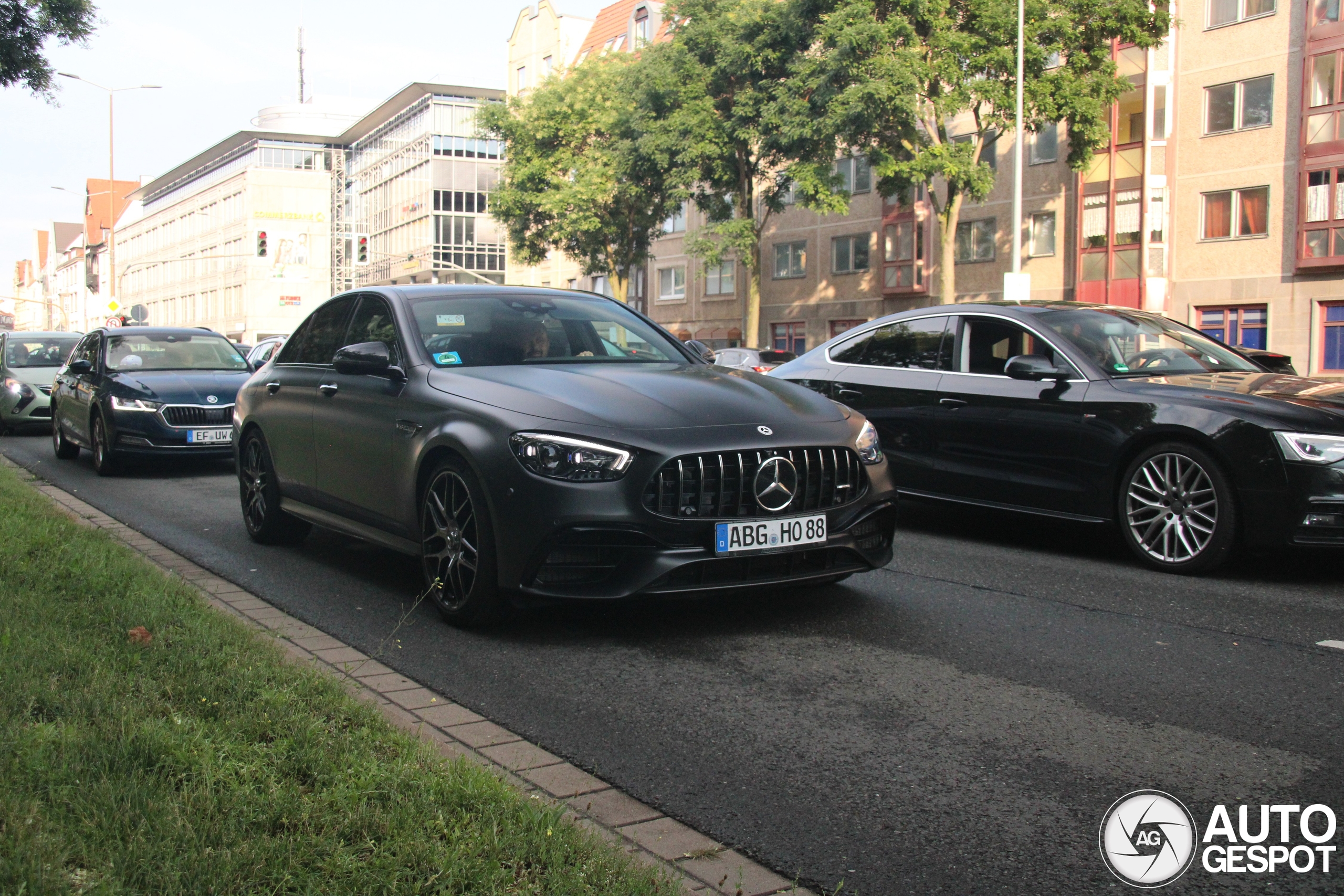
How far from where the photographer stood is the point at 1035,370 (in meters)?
7.54

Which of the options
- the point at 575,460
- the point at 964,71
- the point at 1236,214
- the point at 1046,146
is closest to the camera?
the point at 575,460

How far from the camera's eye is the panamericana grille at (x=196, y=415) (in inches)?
495

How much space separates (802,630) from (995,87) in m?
27.6

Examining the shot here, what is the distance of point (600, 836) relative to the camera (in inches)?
122

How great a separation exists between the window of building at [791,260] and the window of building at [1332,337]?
2076 centimetres

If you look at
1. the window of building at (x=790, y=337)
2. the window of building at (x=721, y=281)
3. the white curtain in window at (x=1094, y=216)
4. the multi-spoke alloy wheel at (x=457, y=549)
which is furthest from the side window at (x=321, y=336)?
the window of building at (x=721, y=281)

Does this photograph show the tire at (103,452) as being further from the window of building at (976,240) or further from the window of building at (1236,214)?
the window of building at (976,240)

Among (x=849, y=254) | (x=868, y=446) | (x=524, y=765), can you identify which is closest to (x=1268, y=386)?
(x=868, y=446)

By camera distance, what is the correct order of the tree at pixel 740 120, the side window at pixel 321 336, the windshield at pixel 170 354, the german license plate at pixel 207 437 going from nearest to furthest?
the side window at pixel 321 336 → the german license plate at pixel 207 437 → the windshield at pixel 170 354 → the tree at pixel 740 120

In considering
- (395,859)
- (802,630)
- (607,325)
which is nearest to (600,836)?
(395,859)

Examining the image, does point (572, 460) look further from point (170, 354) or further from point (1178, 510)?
point (170, 354)

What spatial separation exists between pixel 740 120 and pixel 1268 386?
31.9 meters

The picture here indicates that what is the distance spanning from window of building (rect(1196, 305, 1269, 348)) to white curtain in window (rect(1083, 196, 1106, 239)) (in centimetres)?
387

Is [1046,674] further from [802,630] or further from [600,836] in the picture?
[600,836]
